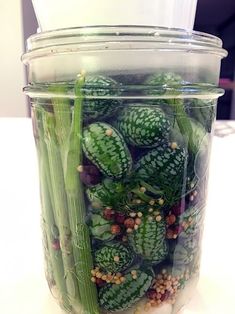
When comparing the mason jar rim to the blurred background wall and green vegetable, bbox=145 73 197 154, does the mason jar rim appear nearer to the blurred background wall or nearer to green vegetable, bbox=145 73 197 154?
green vegetable, bbox=145 73 197 154

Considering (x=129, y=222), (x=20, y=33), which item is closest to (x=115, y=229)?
(x=129, y=222)

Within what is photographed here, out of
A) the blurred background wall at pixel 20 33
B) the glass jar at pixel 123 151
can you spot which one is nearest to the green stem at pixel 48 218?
the glass jar at pixel 123 151

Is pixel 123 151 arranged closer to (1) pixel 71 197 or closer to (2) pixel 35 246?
(1) pixel 71 197

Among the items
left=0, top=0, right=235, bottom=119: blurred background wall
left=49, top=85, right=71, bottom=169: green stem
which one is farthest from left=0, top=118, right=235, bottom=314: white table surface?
left=0, top=0, right=235, bottom=119: blurred background wall

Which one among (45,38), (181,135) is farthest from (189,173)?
(45,38)

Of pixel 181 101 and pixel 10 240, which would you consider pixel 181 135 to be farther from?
pixel 10 240

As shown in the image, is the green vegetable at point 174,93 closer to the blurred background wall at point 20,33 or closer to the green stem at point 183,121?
the green stem at point 183,121

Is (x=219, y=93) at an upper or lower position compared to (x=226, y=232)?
upper
